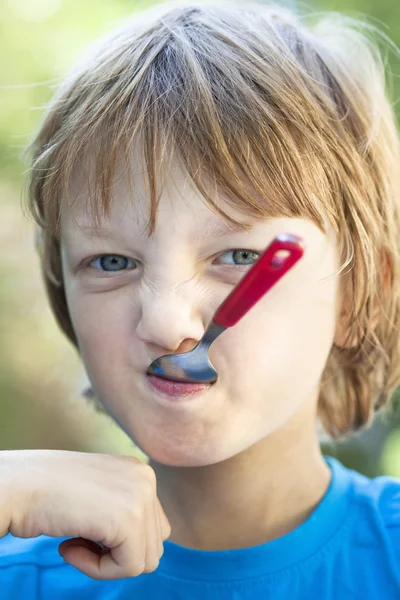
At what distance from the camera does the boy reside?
2.72ft

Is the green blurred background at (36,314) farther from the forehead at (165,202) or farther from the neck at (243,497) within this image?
the forehead at (165,202)

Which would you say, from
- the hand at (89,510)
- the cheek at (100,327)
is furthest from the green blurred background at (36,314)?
the hand at (89,510)

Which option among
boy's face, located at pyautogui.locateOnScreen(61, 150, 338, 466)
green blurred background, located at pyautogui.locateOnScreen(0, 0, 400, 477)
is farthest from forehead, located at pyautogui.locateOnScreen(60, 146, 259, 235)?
green blurred background, located at pyautogui.locateOnScreen(0, 0, 400, 477)

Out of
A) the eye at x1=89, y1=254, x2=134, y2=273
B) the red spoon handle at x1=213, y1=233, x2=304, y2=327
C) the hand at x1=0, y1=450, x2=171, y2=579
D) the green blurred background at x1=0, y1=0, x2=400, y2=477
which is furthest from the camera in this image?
the green blurred background at x1=0, y1=0, x2=400, y2=477

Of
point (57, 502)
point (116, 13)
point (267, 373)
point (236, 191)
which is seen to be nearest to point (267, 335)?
point (267, 373)

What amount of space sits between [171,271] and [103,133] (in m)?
0.19

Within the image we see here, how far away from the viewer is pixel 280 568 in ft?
3.17

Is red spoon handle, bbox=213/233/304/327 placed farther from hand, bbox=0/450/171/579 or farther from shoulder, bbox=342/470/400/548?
shoulder, bbox=342/470/400/548

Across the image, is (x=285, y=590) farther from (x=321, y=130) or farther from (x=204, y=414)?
(x=321, y=130)

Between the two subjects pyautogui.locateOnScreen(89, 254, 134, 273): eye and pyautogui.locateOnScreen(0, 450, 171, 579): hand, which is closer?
pyautogui.locateOnScreen(0, 450, 171, 579): hand

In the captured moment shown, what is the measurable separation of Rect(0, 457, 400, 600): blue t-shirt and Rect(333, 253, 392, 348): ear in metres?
0.20

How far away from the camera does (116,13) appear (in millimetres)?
2326

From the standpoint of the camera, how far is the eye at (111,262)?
91 centimetres

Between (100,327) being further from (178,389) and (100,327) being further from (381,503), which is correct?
(381,503)
